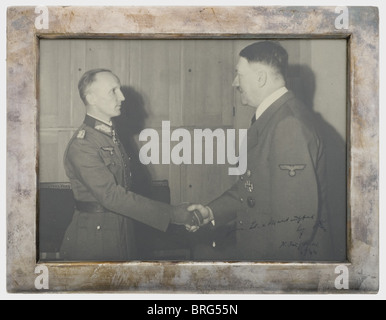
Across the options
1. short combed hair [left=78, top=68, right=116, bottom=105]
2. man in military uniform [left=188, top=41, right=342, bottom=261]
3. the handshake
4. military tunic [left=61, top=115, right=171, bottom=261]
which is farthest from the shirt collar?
short combed hair [left=78, top=68, right=116, bottom=105]

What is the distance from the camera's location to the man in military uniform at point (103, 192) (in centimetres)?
302

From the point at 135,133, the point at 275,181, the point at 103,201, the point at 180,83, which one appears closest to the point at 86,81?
the point at 135,133

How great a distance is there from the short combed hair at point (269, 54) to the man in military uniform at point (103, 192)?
72cm

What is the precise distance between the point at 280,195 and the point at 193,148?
53cm

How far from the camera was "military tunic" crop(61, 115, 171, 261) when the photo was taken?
3.02 m

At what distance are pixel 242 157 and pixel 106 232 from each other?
32.6 inches

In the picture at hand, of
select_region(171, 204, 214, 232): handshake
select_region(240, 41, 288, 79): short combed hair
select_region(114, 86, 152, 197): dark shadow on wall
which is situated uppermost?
select_region(240, 41, 288, 79): short combed hair

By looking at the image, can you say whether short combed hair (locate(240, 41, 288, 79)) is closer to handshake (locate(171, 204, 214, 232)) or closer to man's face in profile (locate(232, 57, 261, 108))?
man's face in profile (locate(232, 57, 261, 108))

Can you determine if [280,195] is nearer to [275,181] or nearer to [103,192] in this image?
[275,181]

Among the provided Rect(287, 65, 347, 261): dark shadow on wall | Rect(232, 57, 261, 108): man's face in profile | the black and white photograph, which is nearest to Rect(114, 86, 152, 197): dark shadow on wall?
the black and white photograph

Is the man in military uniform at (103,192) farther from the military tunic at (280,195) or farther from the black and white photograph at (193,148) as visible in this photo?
the military tunic at (280,195)

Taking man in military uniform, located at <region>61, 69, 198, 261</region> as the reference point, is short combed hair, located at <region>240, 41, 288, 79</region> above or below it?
above

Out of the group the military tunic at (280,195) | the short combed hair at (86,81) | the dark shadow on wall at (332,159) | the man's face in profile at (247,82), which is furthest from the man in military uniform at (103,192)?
the dark shadow on wall at (332,159)

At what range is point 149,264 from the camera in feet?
9.82
